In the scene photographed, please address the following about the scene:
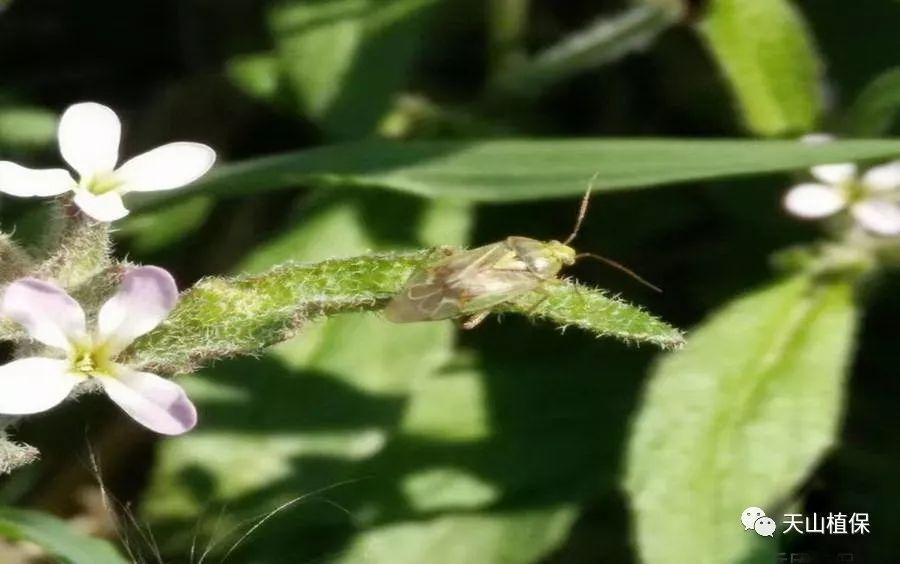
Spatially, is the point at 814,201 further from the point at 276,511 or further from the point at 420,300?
the point at 276,511

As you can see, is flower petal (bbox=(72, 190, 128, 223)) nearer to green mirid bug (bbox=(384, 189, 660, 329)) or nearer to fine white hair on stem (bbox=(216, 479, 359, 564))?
green mirid bug (bbox=(384, 189, 660, 329))

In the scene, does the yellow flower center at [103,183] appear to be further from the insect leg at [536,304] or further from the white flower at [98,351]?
the insect leg at [536,304]

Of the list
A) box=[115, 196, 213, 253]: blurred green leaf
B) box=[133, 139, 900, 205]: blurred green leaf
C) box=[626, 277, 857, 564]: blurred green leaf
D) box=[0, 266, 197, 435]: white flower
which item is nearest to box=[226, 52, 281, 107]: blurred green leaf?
box=[115, 196, 213, 253]: blurred green leaf

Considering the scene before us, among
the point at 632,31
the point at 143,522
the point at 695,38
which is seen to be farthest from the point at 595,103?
the point at 143,522

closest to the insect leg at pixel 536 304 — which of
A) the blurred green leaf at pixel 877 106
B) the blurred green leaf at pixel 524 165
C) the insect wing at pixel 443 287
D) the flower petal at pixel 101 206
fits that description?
the insect wing at pixel 443 287

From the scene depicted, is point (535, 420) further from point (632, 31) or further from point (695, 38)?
point (695, 38)
